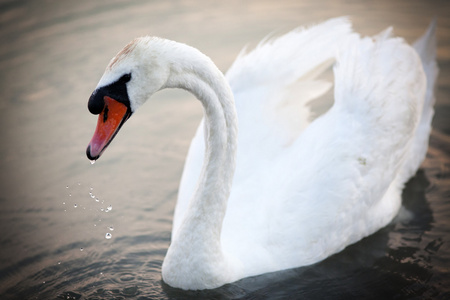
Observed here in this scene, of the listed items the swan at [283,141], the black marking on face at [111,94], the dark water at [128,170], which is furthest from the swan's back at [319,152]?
the black marking on face at [111,94]

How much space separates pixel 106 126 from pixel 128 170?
138 inches

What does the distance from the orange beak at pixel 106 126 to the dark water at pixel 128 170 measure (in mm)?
1596

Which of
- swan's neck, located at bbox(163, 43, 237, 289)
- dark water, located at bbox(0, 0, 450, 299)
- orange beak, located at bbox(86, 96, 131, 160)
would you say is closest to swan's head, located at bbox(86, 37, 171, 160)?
orange beak, located at bbox(86, 96, 131, 160)

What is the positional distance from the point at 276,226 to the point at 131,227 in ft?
6.09

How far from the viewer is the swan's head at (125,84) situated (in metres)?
4.21

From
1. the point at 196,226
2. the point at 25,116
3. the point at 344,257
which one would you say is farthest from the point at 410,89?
the point at 25,116

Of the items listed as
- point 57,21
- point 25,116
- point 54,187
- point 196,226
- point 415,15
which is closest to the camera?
point 196,226

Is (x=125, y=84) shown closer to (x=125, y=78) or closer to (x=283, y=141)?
(x=125, y=78)

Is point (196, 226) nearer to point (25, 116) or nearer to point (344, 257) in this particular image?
→ point (344, 257)

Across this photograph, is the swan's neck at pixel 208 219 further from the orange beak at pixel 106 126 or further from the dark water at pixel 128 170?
the orange beak at pixel 106 126

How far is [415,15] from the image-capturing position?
1061 cm

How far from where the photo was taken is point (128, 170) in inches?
307

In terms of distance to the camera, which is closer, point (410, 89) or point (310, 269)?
point (310, 269)

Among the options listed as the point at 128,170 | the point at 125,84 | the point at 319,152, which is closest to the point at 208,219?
the point at 319,152
